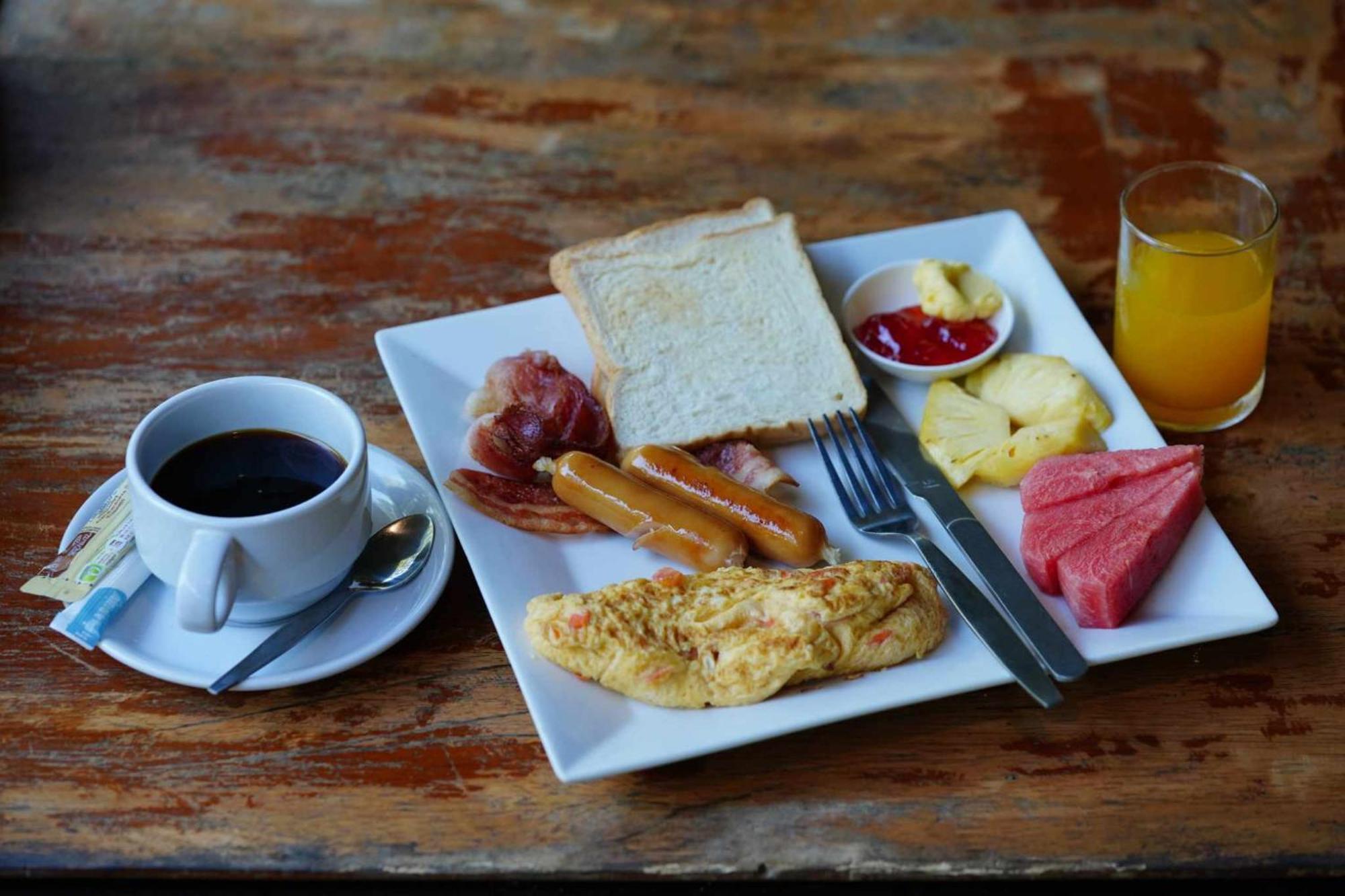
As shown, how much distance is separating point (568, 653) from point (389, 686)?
14.1 inches

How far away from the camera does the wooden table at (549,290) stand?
2.07 m

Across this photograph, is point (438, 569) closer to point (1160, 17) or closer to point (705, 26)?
point (705, 26)

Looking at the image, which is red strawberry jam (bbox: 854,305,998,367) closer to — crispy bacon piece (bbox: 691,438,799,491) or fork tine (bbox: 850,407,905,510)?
fork tine (bbox: 850,407,905,510)

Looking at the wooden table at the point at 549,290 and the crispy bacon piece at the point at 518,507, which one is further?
the crispy bacon piece at the point at 518,507

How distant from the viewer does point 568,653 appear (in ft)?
6.88

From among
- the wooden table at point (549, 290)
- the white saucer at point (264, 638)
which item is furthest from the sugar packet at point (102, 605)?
the wooden table at point (549, 290)

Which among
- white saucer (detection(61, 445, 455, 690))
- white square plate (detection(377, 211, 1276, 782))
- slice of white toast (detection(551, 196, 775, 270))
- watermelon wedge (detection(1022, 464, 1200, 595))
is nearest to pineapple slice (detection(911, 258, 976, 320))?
white square plate (detection(377, 211, 1276, 782))

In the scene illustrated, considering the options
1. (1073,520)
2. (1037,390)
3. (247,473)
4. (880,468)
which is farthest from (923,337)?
(247,473)

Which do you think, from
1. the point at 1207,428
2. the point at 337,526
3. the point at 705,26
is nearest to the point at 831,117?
the point at 705,26

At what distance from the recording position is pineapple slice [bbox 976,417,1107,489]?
2.50 m

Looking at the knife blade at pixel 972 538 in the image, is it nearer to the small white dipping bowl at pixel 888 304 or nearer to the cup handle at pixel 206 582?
the small white dipping bowl at pixel 888 304

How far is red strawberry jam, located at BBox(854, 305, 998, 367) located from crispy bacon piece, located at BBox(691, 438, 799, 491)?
Result: 369mm

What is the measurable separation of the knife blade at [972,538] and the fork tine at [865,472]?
0.04m

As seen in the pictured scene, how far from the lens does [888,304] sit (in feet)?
9.68
